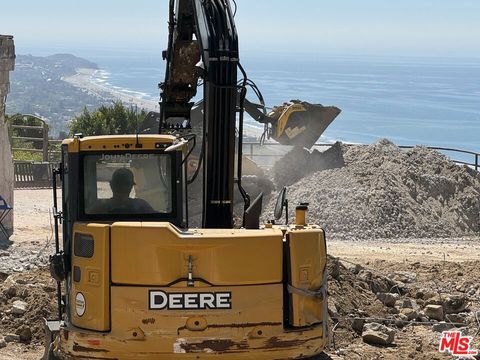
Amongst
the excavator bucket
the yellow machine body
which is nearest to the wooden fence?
the excavator bucket

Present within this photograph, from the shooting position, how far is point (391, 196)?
1046 inches

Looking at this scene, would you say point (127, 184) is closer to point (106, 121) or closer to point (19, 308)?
point (19, 308)

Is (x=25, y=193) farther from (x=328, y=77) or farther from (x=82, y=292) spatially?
(x=328, y=77)

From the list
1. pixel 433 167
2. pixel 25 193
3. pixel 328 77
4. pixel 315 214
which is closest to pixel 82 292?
Result: pixel 315 214

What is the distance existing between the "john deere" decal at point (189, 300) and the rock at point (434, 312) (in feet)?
22.2

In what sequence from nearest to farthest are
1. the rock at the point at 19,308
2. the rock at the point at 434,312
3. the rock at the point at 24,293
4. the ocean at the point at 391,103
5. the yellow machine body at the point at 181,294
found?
1. the yellow machine body at the point at 181,294
2. the rock at the point at 19,308
3. the rock at the point at 24,293
4. the rock at the point at 434,312
5. the ocean at the point at 391,103

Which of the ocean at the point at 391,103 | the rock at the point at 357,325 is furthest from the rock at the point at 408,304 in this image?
Result: the ocean at the point at 391,103

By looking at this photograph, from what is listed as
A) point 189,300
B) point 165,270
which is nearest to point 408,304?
point 189,300

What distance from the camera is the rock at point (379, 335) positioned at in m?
13.8

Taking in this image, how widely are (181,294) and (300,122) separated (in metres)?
19.1

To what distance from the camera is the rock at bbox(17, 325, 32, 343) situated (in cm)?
1363

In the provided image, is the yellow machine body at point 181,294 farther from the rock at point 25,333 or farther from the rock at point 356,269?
the rock at point 356,269

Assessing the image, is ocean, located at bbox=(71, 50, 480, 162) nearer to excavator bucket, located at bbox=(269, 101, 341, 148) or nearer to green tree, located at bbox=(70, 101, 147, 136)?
green tree, located at bbox=(70, 101, 147, 136)

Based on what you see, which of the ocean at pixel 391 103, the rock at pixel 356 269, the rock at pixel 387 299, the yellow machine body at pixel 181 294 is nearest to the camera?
the yellow machine body at pixel 181 294
